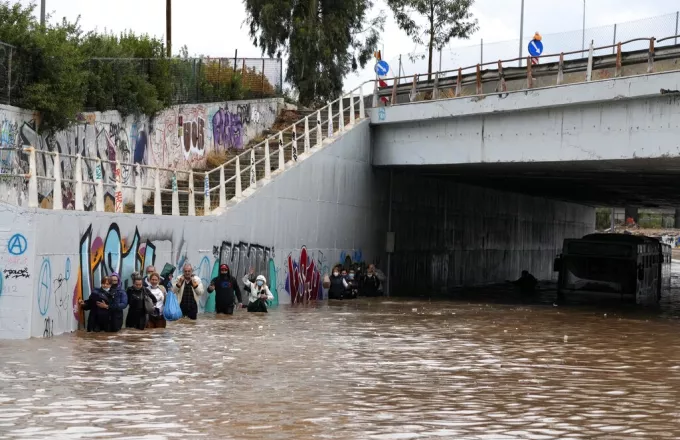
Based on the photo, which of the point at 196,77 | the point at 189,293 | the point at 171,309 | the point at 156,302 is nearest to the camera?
the point at 156,302

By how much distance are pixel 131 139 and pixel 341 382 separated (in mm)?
19422

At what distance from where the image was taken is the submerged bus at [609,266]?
120 ft

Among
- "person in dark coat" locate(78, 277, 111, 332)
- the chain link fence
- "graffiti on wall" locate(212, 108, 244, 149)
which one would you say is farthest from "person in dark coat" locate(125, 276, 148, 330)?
"graffiti on wall" locate(212, 108, 244, 149)

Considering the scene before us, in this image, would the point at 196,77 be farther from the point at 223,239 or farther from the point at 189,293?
the point at 189,293

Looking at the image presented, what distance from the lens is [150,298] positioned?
21.6 meters

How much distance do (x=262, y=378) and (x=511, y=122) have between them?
18.8 metres

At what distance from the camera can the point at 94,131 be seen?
30.0 meters

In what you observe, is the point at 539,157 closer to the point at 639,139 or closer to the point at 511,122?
the point at 511,122

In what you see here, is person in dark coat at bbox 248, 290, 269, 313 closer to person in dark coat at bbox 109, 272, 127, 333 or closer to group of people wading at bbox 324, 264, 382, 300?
person in dark coat at bbox 109, 272, 127, 333

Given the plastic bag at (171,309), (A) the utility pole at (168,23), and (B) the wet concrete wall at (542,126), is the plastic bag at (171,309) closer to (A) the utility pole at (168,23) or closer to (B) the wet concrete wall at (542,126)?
(B) the wet concrete wall at (542,126)

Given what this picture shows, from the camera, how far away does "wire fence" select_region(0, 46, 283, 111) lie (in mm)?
27156

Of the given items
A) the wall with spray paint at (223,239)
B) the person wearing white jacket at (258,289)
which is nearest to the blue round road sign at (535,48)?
the wall with spray paint at (223,239)

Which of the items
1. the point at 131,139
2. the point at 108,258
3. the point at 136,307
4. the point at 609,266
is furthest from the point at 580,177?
the point at 136,307

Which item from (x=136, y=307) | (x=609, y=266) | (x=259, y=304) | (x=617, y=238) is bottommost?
(x=259, y=304)
